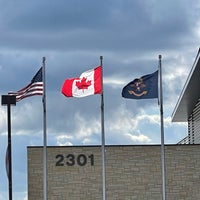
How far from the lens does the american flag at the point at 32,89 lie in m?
32.2

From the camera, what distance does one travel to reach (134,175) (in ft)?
124

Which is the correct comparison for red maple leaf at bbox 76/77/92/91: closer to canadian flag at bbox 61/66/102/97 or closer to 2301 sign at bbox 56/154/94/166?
canadian flag at bbox 61/66/102/97

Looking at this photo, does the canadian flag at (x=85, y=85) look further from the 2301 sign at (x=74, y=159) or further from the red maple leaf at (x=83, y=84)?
the 2301 sign at (x=74, y=159)

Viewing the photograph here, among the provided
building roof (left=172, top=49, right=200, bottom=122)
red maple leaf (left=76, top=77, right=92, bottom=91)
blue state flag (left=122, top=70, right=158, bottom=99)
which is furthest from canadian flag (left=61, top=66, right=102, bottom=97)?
building roof (left=172, top=49, right=200, bottom=122)

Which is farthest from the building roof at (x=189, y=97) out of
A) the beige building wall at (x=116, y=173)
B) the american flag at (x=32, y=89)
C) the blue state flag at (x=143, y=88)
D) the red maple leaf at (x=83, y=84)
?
the american flag at (x=32, y=89)

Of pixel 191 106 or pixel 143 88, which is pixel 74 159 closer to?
pixel 143 88

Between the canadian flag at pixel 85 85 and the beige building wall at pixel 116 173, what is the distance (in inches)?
242

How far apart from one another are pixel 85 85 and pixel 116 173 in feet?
23.9

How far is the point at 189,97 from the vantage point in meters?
51.9

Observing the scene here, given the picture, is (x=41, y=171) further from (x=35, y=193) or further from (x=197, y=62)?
(x=197, y=62)

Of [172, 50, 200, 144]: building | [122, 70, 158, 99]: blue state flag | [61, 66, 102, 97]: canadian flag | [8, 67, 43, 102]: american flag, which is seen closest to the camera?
[61, 66, 102, 97]: canadian flag

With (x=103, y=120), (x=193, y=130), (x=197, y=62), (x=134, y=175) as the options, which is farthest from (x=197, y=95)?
(x=103, y=120)

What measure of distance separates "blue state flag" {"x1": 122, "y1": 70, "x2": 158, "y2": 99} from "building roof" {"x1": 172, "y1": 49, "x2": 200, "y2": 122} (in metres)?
7.46

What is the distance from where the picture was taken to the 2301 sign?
3775 cm
